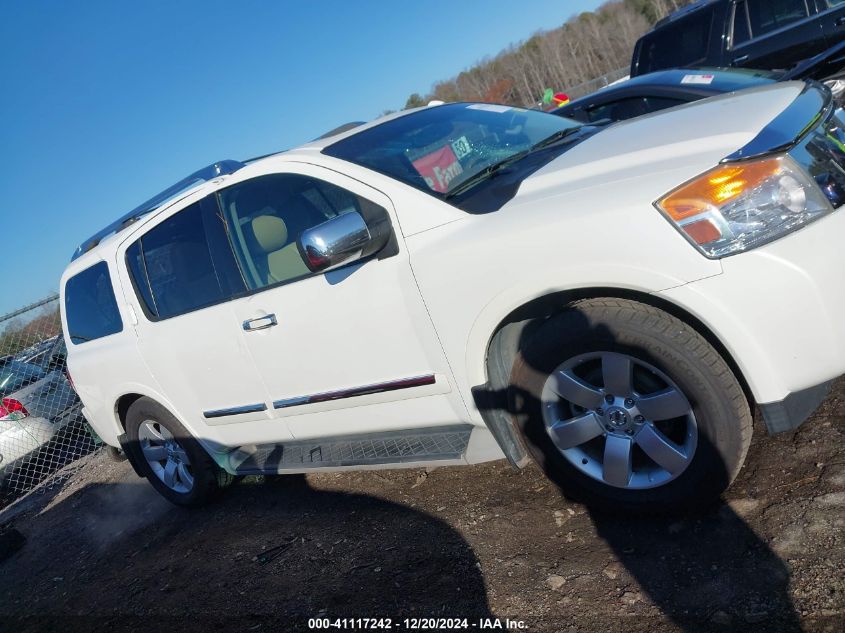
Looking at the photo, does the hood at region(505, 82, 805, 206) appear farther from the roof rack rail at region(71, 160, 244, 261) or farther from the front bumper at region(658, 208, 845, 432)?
the roof rack rail at region(71, 160, 244, 261)

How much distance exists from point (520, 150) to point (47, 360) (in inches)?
268

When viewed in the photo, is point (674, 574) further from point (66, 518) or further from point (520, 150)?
point (66, 518)

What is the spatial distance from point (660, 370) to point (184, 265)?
276 cm

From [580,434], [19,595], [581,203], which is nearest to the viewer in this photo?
[581,203]

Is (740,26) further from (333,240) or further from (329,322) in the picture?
(333,240)

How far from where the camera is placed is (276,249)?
3379 millimetres

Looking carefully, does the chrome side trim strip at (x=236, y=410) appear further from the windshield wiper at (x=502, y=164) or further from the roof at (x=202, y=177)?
the windshield wiper at (x=502, y=164)

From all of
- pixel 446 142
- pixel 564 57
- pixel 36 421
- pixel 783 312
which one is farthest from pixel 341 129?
pixel 564 57

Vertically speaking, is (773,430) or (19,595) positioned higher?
(773,430)

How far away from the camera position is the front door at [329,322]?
288 centimetres

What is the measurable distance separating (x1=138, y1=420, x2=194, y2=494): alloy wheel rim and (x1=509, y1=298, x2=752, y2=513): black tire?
2.78 m

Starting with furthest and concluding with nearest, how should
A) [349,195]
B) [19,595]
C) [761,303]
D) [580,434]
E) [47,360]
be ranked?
[47,360] → [19,595] → [349,195] → [580,434] → [761,303]

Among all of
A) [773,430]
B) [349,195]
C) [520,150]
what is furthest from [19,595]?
[773,430]

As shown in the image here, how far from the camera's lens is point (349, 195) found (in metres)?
3.00
